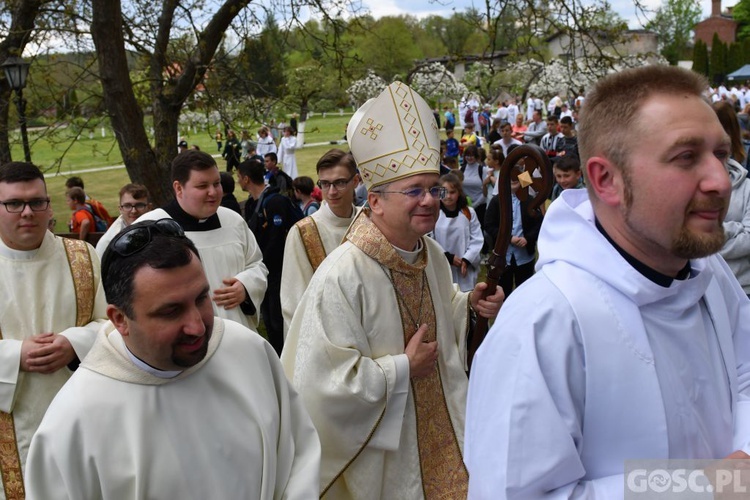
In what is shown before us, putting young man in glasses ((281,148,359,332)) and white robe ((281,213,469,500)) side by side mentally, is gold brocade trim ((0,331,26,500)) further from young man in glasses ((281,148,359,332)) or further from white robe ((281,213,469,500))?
young man in glasses ((281,148,359,332))

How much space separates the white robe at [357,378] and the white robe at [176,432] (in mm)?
704

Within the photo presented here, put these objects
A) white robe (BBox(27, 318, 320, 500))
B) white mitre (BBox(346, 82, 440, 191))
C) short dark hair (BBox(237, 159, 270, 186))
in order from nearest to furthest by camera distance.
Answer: white robe (BBox(27, 318, 320, 500)), white mitre (BBox(346, 82, 440, 191)), short dark hair (BBox(237, 159, 270, 186))

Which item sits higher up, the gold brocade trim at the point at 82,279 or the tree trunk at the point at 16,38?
the tree trunk at the point at 16,38

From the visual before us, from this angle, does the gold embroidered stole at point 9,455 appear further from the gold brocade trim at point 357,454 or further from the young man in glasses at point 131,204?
the young man in glasses at point 131,204

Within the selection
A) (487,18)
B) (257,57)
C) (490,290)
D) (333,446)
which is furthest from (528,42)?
(333,446)

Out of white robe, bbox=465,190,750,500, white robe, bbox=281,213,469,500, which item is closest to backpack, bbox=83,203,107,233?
white robe, bbox=281,213,469,500

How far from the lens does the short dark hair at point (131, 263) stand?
8.04 feet

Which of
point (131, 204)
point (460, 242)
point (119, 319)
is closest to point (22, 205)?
point (119, 319)

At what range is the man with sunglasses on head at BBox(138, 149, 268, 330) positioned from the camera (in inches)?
193


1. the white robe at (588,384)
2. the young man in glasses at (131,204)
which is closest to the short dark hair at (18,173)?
the young man in glasses at (131,204)

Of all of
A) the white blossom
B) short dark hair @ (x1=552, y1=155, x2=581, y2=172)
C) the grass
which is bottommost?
the grass

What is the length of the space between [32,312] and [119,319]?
5.89ft

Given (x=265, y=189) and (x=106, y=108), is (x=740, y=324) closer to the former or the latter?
(x=265, y=189)

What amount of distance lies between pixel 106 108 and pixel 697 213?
753 centimetres
